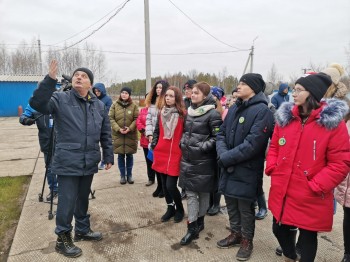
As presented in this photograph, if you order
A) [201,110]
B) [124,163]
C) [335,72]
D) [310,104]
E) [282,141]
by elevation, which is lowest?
[124,163]

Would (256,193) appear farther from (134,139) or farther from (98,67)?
(98,67)

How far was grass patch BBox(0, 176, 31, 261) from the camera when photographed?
11.2ft

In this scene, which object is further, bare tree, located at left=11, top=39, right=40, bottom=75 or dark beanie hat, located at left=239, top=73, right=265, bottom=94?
bare tree, located at left=11, top=39, right=40, bottom=75

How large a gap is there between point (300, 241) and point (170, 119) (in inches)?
77.9

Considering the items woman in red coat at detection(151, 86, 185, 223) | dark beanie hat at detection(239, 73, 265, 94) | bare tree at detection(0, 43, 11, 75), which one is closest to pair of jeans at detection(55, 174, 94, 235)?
woman in red coat at detection(151, 86, 185, 223)

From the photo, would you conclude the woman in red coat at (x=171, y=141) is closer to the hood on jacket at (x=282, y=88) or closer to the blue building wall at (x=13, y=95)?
the hood on jacket at (x=282, y=88)

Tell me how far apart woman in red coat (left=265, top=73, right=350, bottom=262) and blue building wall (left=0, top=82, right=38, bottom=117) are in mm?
20625

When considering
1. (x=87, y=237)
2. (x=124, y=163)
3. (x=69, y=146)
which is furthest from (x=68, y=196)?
(x=124, y=163)

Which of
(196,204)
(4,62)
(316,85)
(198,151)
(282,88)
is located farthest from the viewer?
(4,62)

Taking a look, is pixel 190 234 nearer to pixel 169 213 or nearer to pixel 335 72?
pixel 169 213

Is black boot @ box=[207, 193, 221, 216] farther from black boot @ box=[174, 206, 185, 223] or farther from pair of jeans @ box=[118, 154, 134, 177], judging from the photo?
pair of jeans @ box=[118, 154, 134, 177]

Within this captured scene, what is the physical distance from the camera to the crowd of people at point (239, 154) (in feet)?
7.64

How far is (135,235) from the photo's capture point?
11.4ft

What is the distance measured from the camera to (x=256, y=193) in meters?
2.89
